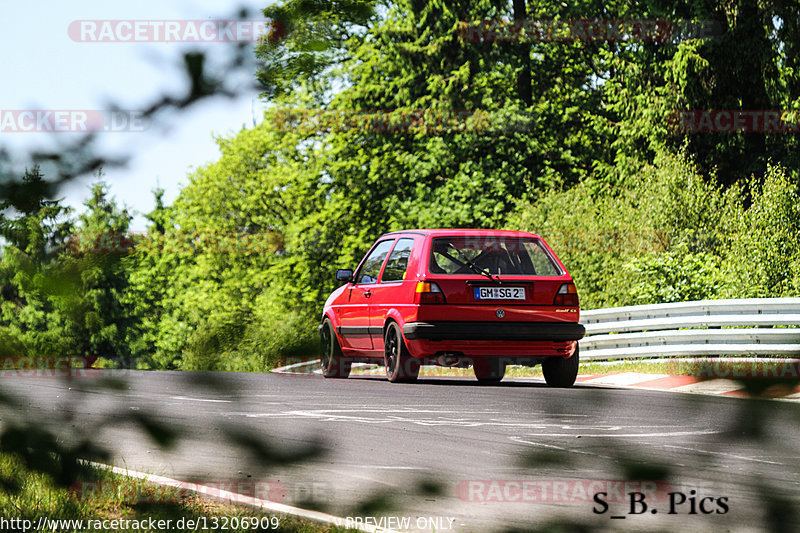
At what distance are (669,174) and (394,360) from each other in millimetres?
12036

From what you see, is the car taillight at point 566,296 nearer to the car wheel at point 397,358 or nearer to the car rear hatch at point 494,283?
the car rear hatch at point 494,283

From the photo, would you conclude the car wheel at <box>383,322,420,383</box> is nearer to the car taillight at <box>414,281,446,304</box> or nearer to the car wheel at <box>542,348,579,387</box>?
the car taillight at <box>414,281,446,304</box>

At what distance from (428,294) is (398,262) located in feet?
3.54

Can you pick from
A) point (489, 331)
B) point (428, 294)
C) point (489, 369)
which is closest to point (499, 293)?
point (489, 331)

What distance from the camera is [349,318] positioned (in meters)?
13.7

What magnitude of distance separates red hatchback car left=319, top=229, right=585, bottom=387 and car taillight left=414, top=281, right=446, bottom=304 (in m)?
0.01

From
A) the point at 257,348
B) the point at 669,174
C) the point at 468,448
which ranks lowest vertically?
the point at 468,448

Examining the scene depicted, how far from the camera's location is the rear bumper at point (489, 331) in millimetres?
11711

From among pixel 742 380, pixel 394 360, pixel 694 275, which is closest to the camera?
pixel 742 380

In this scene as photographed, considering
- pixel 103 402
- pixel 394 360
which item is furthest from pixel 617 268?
pixel 103 402

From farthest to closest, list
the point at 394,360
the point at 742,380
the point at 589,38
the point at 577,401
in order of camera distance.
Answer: the point at 589,38 → the point at 394,360 → the point at 577,401 → the point at 742,380

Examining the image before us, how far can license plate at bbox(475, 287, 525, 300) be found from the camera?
39.2 feet

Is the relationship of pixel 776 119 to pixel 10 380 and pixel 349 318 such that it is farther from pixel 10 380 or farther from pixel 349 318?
pixel 10 380

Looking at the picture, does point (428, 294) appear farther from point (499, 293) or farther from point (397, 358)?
point (397, 358)
